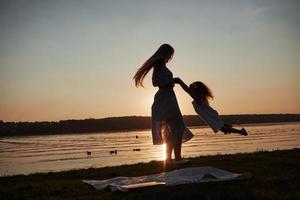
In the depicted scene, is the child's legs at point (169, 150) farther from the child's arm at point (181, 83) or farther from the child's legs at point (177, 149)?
the child's arm at point (181, 83)

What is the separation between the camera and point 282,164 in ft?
37.5

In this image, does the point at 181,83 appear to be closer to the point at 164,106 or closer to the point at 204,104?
the point at 164,106

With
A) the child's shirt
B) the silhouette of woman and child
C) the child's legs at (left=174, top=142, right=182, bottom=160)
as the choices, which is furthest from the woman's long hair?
the child's legs at (left=174, top=142, right=182, bottom=160)

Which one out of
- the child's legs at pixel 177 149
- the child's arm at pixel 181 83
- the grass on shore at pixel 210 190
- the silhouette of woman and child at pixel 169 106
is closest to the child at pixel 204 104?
the silhouette of woman and child at pixel 169 106

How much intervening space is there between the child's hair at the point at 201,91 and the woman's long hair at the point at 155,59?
1.09 metres

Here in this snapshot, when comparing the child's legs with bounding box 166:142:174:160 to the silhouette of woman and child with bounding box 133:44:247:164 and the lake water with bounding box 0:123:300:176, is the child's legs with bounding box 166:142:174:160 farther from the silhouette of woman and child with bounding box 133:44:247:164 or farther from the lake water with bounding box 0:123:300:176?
the lake water with bounding box 0:123:300:176

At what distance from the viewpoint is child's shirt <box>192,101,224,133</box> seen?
1233 cm

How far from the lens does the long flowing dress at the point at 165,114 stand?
1214cm

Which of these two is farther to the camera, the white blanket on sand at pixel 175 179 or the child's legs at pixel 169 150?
the child's legs at pixel 169 150

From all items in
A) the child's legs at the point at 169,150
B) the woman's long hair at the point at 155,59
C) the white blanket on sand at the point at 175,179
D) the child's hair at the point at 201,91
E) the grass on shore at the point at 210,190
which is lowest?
the grass on shore at the point at 210,190

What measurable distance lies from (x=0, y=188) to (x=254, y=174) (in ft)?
18.7

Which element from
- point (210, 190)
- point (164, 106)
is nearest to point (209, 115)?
point (164, 106)

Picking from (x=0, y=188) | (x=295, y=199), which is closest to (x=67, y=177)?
(x=0, y=188)

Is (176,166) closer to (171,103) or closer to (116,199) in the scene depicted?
(171,103)
